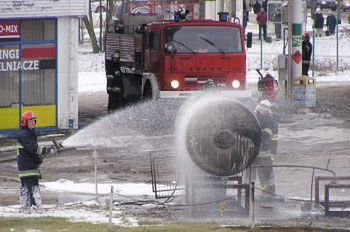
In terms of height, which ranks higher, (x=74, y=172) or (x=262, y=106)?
(x=262, y=106)

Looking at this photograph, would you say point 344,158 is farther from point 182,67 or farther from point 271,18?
point 271,18

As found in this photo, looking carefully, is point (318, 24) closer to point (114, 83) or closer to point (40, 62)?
point (114, 83)

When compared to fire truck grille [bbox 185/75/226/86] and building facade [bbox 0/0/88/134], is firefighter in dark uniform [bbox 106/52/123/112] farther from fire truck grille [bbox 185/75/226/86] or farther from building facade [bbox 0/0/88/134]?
fire truck grille [bbox 185/75/226/86]

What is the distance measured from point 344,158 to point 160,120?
6388mm

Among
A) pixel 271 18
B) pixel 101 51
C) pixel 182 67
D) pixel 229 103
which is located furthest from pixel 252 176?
pixel 271 18

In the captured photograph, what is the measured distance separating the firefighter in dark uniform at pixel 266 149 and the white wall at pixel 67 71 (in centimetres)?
906

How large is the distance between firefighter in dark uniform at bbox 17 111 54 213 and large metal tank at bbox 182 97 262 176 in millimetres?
2312

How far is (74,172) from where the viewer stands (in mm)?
20844

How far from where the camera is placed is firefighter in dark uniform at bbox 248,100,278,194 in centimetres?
1758

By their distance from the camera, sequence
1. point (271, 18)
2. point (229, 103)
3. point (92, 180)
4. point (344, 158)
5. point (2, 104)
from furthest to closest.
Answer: point (271, 18) < point (2, 104) < point (344, 158) < point (92, 180) < point (229, 103)

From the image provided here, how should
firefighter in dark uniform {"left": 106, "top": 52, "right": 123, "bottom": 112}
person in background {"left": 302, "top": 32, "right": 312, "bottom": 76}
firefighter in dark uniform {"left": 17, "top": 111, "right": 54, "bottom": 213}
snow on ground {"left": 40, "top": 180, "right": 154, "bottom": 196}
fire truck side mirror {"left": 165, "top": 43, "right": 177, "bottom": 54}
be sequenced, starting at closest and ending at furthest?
firefighter in dark uniform {"left": 17, "top": 111, "right": 54, "bottom": 213} → snow on ground {"left": 40, "top": 180, "right": 154, "bottom": 196} → fire truck side mirror {"left": 165, "top": 43, "right": 177, "bottom": 54} → firefighter in dark uniform {"left": 106, "top": 52, "right": 123, "bottom": 112} → person in background {"left": 302, "top": 32, "right": 312, "bottom": 76}

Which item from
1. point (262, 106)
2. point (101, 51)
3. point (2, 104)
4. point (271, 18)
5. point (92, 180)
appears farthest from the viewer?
point (271, 18)

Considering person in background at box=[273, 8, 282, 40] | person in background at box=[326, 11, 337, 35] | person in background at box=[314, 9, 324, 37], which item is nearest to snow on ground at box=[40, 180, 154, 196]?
person in background at box=[273, 8, 282, 40]

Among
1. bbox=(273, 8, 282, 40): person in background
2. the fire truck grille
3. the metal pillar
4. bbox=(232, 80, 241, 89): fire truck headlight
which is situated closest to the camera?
the fire truck grille
